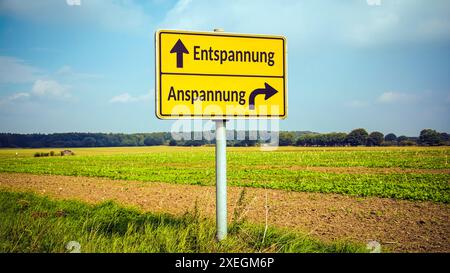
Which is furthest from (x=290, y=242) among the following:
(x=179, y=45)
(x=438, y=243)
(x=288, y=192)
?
(x=288, y=192)

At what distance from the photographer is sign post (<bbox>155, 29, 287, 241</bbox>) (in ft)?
13.5

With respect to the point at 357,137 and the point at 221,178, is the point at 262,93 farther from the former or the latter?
the point at 357,137

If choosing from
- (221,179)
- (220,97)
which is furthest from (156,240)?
(220,97)

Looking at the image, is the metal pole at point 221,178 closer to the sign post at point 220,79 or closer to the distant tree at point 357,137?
the sign post at point 220,79

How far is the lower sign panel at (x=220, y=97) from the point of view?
4.13 meters

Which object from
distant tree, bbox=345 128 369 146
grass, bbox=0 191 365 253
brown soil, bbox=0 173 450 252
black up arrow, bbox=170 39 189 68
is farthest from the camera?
distant tree, bbox=345 128 369 146

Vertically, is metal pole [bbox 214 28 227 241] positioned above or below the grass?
above

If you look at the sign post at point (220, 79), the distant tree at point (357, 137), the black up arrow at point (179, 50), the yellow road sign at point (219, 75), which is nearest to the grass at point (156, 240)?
the sign post at point (220, 79)

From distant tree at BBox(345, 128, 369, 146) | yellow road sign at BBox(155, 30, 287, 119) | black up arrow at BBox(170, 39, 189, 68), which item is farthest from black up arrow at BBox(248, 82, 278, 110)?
distant tree at BBox(345, 128, 369, 146)

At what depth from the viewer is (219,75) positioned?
4.23 metres

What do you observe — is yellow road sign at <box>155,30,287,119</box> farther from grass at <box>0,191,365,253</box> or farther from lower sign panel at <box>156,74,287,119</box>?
grass at <box>0,191,365,253</box>

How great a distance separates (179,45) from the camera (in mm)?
4137

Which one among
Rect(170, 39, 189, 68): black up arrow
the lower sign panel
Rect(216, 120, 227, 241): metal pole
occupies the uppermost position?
Rect(170, 39, 189, 68): black up arrow

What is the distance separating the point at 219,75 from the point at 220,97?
24 cm
